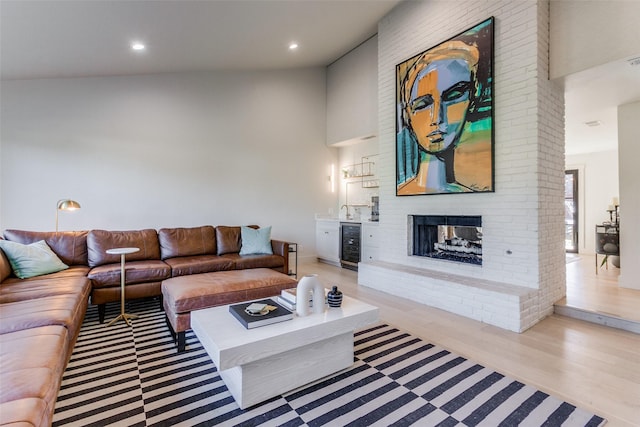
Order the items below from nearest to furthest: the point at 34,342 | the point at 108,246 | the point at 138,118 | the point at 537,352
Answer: the point at 34,342, the point at 537,352, the point at 108,246, the point at 138,118

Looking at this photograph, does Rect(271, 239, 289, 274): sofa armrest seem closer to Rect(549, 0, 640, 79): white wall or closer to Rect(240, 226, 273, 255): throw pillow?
Rect(240, 226, 273, 255): throw pillow

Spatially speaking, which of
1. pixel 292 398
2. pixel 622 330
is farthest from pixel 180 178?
pixel 622 330

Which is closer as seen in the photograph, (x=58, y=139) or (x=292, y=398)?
(x=292, y=398)

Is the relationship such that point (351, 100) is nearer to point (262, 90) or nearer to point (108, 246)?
point (262, 90)

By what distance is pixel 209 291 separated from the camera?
2.58m

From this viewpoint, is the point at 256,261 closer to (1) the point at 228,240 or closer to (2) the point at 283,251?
(2) the point at 283,251

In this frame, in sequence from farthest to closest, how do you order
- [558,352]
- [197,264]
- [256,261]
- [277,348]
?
[256,261]
[197,264]
[558,352]
[277,348]

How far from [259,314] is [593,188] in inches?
307

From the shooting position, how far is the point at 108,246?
12.6ft

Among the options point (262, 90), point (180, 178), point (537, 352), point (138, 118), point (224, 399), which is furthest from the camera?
point (262, 90)

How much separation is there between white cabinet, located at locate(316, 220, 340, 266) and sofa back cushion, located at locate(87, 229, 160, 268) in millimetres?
2902

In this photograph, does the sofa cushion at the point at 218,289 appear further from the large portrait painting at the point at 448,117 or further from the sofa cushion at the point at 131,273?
the large portrait painting at the point at 448,117

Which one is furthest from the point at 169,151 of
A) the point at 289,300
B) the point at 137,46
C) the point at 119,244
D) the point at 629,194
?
the point at 629,194

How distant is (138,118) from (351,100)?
3.44 meters
